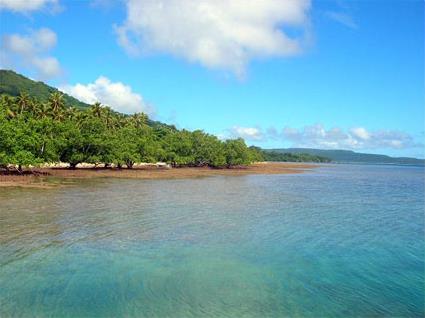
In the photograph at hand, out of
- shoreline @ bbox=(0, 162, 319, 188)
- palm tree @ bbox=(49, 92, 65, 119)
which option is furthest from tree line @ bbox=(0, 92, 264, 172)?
shoreline @ bbox=(0, 162, 319, 188)

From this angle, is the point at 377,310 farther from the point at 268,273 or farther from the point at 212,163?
the point at 212,163

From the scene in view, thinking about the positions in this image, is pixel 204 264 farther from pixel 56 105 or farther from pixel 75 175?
pixel 56 105

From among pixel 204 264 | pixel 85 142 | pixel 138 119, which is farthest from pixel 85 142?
pixel 204 264

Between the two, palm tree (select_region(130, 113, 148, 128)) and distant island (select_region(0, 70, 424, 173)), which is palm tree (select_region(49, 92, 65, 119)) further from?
palm tree (select_region(130, 113, 148, 128))

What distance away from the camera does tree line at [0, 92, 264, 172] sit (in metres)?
56.5

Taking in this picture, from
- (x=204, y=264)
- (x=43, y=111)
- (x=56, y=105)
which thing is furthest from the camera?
(x=56, y=105)

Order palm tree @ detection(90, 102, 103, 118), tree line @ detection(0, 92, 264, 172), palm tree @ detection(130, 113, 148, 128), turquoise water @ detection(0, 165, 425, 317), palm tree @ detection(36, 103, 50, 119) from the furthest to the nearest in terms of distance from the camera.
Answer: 1. palm tree @ detection(130, 113, 148, 128)
2. palm tree @ detection(90, 102, 103, 118)
3. palm tree @ detection(36, 103, 50, 119)
4. tree line @ detection(0, 92, 264, 172)
5. turquoise water @ detection(0, 165, 425, 317)

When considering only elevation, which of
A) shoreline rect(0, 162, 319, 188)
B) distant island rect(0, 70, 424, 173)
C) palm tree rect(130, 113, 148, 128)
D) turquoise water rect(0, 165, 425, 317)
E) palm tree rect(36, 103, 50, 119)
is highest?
palm tree rect(130, 113, 148, 128)

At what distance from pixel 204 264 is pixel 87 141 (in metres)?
65.8

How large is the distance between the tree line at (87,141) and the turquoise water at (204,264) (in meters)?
32.3

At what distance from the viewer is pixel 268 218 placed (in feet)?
88.4

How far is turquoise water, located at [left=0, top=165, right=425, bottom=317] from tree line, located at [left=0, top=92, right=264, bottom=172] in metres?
32.3

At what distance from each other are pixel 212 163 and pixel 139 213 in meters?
89.7

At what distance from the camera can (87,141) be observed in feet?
250
